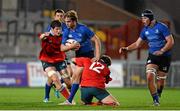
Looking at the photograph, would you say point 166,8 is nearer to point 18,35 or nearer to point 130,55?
point 130,55

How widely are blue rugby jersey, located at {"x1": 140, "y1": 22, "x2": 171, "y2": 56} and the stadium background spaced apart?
14390 mm

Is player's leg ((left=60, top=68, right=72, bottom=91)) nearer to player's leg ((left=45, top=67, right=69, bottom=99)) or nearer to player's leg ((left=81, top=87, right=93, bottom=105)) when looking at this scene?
player's leg ((left=45, top=67, right=69, bottom=99))

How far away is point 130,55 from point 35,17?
560 cm

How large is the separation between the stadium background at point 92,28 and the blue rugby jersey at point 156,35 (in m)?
14.4

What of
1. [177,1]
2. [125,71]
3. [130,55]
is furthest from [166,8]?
[125,71]

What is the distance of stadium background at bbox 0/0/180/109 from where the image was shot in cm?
3016

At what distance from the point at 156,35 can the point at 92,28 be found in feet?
63.7

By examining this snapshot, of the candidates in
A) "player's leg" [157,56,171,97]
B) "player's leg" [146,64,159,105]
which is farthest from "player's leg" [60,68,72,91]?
"player's leg" [146,64,159,105]

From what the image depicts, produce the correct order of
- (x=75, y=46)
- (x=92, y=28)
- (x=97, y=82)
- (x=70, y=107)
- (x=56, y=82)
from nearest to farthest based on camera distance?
1. (x=70, y=107)
2. (x=75, y=46)
3. (x=97, y=82)
4. (x=56, y=82)
5. (x=92, y=28)

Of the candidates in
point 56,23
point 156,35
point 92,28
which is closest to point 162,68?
point 156,35

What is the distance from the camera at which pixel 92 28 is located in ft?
115

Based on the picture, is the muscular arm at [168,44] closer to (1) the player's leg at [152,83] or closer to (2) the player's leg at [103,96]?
(1) the player's leg at [152,83]

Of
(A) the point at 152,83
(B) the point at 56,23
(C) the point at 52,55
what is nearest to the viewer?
(A) the point at 152,83

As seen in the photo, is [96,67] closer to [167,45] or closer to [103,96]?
[103,96]
